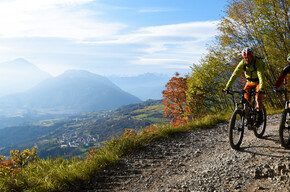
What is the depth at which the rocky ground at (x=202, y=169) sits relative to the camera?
4.45 metres

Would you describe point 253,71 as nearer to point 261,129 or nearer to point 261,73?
point 261,73

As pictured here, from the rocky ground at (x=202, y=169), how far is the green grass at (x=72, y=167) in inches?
12.8

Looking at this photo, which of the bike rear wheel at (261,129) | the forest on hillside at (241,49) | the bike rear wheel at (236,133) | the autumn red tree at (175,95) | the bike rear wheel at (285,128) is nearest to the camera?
the bike rear wheel at (285,128)

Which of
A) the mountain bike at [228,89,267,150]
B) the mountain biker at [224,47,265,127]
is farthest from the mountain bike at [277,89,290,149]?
the mountain bike at [228,89,267,150]

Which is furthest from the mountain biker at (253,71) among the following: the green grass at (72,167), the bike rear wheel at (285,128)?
the green grass at (72,167)

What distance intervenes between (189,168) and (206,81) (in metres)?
18.9

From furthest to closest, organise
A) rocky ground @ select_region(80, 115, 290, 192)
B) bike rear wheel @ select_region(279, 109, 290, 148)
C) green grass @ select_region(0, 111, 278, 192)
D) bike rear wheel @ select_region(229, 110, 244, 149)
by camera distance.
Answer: bike rear wheel @ select_region(229, 110, 244, 149) < bike rear wheel @ select_region(279, 109, 290, 148) < green grass @ select_region(0, 111, 278, 192) < rocky ground @ select_region(80, 115, 290, 192)

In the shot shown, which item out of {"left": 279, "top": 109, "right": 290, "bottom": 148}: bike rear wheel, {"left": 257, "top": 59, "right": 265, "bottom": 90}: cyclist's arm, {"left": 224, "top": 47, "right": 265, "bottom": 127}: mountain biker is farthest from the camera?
{"left": 224, "top": 47, "right": 265, "bottom": 127}: mountain biker

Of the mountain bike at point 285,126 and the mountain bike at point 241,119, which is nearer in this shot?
the mountain bike at point 285,126

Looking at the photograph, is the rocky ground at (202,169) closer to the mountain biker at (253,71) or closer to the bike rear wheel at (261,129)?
the bike rear wheel at (261,129)

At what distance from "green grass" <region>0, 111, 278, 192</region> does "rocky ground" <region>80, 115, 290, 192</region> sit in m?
0.33

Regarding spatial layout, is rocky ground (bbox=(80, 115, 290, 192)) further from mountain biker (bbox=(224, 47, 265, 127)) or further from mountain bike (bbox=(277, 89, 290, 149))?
mountain biker (bbox=(224, 47, 265, 127))

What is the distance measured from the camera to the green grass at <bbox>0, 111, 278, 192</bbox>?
15.9 feet

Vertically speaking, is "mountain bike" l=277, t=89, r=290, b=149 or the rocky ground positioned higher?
"mountain bike" l=277, t=89, r=290, b=149
